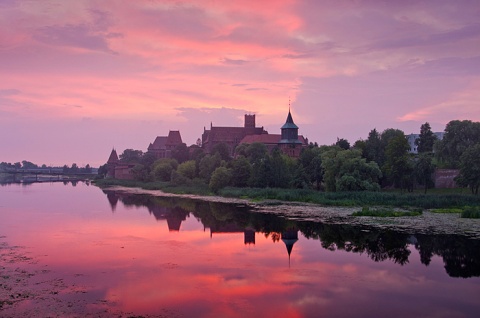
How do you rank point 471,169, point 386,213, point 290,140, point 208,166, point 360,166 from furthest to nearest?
point 290,140 < point 208,166 < point 360,166 < point 471,169 < point 386,213

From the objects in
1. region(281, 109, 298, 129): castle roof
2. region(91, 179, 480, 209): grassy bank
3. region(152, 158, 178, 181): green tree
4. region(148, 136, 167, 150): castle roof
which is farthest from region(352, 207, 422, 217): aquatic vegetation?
region(148, 136, 167, 150): castle roof

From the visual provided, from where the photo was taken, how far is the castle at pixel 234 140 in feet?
359

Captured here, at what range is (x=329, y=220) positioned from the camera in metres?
41.0

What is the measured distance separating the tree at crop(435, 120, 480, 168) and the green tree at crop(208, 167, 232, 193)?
36.2 metres

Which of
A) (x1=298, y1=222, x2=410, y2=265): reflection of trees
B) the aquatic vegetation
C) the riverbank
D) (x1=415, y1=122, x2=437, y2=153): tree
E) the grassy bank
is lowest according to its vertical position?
(x1=298, y1=222, x2=410, y2=265): reflection of trees

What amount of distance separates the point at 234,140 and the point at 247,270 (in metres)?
114

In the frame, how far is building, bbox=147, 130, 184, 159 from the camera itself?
155375 mm

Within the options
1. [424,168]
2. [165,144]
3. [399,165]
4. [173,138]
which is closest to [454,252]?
[424,168]

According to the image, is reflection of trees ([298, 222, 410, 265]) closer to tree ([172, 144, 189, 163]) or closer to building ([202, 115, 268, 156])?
tree ([172, 144, 189, 163])

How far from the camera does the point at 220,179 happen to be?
7975cm

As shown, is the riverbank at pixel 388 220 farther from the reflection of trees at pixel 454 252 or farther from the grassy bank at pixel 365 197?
the grassy bank at pixel 365 197

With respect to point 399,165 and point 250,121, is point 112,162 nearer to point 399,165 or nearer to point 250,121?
point 250,121

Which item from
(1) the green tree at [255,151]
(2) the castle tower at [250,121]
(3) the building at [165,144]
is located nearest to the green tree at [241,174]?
(1) the green tree at [255,151]

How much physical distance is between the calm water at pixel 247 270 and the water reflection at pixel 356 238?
0.08m
